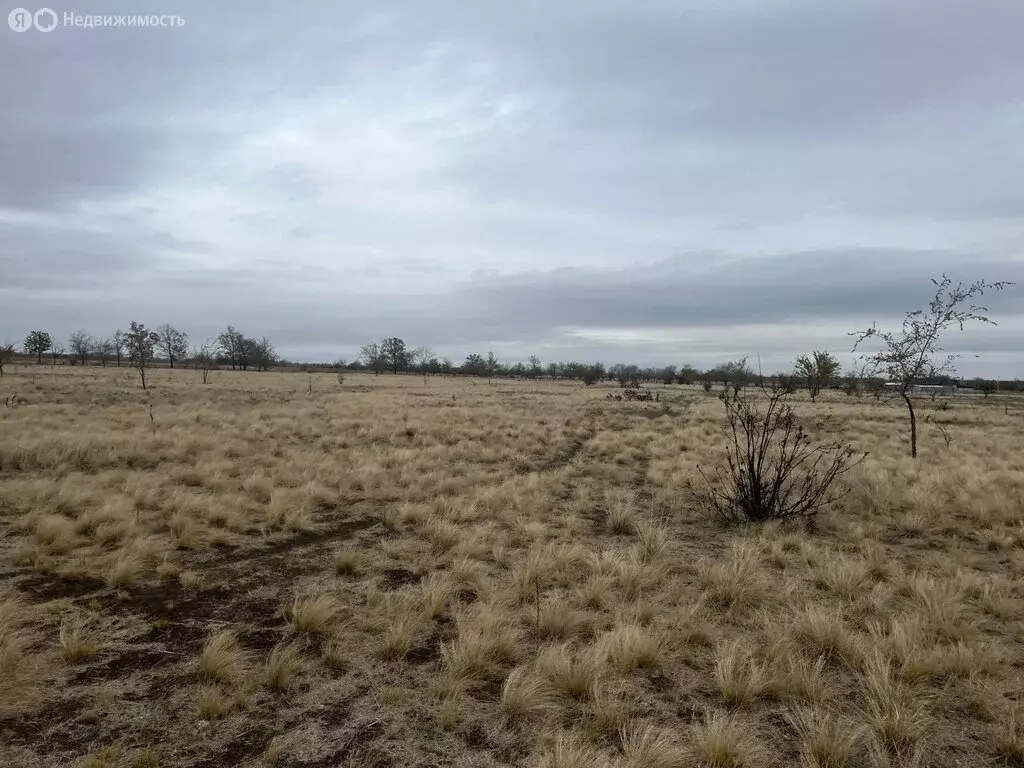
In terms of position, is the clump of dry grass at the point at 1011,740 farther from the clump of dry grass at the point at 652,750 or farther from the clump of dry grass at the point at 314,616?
the clump of dry grass at the point at 314,616

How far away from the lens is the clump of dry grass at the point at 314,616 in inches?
188

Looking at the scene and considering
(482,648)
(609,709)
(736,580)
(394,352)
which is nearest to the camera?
(609,709)

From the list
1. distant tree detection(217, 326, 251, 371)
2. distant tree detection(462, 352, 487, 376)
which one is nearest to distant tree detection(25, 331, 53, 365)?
distant tree detection(217, 326, 251, 371)

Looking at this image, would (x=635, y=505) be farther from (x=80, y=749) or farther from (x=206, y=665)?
(x=80, y=749)

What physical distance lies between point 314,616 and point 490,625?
151 cm

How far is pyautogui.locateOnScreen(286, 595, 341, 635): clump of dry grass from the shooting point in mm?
4770

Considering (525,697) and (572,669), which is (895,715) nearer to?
(572,669)

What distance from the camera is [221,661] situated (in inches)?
158

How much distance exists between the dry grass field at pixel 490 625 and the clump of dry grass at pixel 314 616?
3 centimetres

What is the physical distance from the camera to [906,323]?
14.1 m

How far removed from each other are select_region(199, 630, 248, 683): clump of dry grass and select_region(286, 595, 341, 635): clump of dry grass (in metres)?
0.54

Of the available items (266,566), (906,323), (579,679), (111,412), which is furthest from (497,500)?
(111,412)

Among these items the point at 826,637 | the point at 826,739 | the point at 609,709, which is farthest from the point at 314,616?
the point at 826,637

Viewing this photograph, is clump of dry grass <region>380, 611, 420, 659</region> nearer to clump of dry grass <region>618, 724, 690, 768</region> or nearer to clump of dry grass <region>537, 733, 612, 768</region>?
clump of dry grass <region>537, 733, 612, 768</region>
